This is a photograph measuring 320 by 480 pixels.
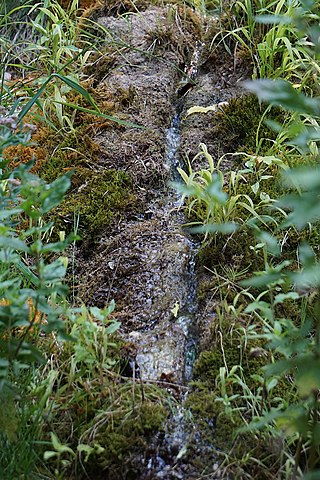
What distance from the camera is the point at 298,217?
3.21 feet

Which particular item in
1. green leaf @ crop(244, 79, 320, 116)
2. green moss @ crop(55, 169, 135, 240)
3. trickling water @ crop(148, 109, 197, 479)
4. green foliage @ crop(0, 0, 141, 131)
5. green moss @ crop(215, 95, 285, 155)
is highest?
green leaf @ crop(244, 79, 320, 116)

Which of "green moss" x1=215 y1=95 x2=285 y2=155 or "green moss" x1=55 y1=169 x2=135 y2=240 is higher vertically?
"green moss" x1=215 y1=95 x2=285 y2=155

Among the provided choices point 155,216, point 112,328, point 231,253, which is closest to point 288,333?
point 112,328

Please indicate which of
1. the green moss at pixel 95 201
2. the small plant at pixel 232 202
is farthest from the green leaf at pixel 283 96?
the green moss at pixel 95 201

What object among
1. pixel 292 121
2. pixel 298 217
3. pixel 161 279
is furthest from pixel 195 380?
pixel 292 121

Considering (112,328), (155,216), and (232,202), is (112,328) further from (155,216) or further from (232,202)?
(155,216)

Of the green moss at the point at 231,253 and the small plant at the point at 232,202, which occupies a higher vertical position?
the small plant at the point at 232,202

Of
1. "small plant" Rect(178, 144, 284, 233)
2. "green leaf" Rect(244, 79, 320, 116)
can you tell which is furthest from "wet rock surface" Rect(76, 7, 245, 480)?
"green leaf" Rect(244, 79, 320, 116)

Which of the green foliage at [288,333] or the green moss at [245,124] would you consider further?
the green moss at [245,124]

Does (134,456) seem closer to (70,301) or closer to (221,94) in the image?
(70,301)

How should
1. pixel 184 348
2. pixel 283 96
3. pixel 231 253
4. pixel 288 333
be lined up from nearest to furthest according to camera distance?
pixel 283 96, pixel 288 333, pixel 184 348, pixel 231 253

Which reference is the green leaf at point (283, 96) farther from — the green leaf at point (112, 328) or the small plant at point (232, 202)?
the small plant at point (232, 202)

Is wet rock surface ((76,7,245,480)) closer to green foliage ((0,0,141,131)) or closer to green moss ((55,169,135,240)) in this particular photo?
green moss ((55,169,135,240))

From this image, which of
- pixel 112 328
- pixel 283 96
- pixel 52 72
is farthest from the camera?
pixel 52 72
